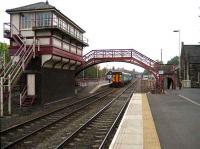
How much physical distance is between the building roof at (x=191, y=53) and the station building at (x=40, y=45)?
36.3 m

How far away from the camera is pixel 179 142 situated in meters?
10.7

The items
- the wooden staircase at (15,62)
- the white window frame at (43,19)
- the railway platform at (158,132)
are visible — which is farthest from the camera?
the white window frame at (43,19)

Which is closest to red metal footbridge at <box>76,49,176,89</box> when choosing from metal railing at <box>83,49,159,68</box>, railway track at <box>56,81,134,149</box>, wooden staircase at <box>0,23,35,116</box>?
metal railing at <box>83,49,159,68</box>

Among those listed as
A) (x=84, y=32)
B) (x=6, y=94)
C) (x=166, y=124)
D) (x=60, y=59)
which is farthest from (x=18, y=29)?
(x=166, y=124)

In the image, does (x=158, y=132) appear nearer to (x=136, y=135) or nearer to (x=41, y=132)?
(x=136, y=135)

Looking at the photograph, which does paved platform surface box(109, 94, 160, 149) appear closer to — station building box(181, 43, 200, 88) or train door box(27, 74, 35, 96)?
train door box(27, 74, 35, 96)

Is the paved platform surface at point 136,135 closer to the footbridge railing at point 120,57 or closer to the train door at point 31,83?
the train door at point 31,83

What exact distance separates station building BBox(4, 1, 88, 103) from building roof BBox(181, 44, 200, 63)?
3634 cm

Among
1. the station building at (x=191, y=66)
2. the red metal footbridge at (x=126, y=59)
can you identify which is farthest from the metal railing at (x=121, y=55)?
the station building at (x=191, y=66)

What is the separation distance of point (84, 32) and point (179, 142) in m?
29.0

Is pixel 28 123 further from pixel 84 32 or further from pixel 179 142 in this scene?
pixel 84 32

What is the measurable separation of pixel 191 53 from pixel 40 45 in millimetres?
43792

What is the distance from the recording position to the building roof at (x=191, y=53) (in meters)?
61.5

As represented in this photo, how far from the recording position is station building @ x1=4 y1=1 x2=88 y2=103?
24775 mm
